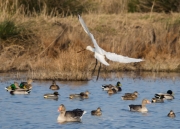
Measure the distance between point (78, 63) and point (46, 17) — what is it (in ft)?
19.7

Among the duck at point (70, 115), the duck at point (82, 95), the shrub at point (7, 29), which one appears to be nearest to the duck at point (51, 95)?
the duck at point (82, 95)

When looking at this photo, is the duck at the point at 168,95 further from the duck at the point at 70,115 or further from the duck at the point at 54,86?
the duck at the point at 70,115

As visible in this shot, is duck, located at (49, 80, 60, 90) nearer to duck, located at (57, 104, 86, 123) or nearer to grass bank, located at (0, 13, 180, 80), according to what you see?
grass bank, located at (0, 13, 180, 80)

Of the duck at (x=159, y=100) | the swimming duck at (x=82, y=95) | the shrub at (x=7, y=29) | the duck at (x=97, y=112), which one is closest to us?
the duck at (x=97, y=112)

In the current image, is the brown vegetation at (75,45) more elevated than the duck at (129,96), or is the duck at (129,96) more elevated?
the brown vegetation at (75,45)

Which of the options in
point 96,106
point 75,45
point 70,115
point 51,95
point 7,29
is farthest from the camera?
point 7,29

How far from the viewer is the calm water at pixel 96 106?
13695 mm

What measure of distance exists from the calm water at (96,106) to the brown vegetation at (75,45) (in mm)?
623

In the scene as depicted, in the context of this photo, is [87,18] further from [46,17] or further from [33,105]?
[33,105]

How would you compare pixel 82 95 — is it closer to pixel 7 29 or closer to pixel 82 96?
pixel 82 96

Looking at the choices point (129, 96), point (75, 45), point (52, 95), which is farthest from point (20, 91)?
point (75, 45)

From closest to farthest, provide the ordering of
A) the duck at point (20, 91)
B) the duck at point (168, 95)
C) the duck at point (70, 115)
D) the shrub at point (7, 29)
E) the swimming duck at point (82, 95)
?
the duck at point (70, 115)
the swimming duck at point (82, 95)
the duck at point (168, 95)
the duck at point (20, 91)
the shrub at point (7, 29)

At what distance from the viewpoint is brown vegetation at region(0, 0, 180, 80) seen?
19.7 metres

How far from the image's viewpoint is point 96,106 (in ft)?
52.5
